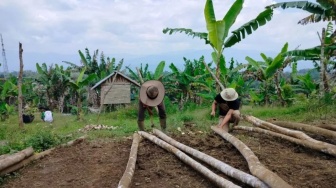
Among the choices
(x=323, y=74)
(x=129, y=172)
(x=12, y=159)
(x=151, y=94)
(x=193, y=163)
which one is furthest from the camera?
(x=323, y=74)

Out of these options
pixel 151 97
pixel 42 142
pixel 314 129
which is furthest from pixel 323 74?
pixel 42 142

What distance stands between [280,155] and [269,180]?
2.14m

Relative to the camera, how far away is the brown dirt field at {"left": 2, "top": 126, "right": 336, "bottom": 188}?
5027mm

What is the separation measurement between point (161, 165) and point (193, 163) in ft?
2.15

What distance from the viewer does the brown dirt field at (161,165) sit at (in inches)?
198

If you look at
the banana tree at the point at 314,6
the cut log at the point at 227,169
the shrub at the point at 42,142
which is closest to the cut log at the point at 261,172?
the cut log at the point at 227,169

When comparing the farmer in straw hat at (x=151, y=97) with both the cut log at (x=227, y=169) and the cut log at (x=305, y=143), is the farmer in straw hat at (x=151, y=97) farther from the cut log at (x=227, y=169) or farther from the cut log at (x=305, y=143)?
the cut log at (x=305, y=143)

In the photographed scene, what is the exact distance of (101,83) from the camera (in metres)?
18.8

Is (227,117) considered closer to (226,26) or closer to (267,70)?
(226,26)

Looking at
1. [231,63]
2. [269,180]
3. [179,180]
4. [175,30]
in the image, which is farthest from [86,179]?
[231,63]

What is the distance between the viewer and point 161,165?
5902 millimetres

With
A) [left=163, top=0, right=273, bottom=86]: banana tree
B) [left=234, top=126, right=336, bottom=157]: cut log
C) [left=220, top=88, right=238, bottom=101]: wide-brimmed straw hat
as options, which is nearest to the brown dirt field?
[left=234, top=126, right=336, bottom=157]: cut log

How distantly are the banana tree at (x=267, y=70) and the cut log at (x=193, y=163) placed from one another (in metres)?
6.89

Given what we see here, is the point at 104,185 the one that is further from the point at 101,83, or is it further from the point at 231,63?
the point at 101,83
